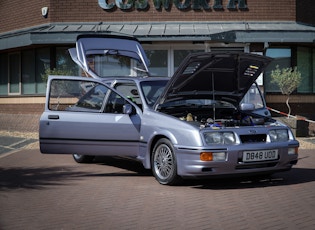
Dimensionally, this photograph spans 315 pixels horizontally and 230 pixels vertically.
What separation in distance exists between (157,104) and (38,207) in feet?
7.98

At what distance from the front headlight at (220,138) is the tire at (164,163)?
58 cm

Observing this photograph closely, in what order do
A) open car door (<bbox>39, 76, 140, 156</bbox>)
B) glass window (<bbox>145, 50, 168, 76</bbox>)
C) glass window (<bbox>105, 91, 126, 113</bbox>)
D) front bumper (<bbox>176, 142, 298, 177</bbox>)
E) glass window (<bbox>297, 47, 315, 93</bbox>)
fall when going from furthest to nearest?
glass window (<bbox>297, 47, 315, 93</bbox>) < glass window (<bbox>145, 50, 168, 76</bbox>) < glass window (<bbox>105, 91, 126, 113</bbox>) < open car door (<bbox>39, 76, 140, 156</bbox>) < front bumper (<bbox>176, 142, 298, 177</bbox>)

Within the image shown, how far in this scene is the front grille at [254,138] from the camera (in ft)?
20.9

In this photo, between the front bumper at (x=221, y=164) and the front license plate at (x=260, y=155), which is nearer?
the front bumper at (x=221, y=164)

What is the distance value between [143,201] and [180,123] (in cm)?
127

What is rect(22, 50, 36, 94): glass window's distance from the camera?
55.1 feet

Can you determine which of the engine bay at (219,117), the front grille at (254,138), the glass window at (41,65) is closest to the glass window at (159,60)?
the glass window at (41,65)

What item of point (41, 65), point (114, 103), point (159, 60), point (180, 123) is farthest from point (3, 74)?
point (180, 123)

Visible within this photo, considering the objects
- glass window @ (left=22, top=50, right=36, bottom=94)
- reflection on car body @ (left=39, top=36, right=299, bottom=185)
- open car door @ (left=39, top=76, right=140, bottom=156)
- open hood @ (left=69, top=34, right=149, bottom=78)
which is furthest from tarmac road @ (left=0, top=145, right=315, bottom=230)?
glass window @ (left=22, top=50, right=36, bottom=94)

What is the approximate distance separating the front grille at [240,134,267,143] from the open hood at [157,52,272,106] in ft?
4.09

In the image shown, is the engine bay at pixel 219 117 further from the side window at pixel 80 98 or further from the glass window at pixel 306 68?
the glass window at pixel 306 68

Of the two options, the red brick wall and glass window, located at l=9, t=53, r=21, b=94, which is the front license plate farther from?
glass window, located at l=9, t=53, r=21, b=94

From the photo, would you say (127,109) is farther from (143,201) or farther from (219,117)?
(143,201)

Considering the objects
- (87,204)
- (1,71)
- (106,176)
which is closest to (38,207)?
(87,204)
